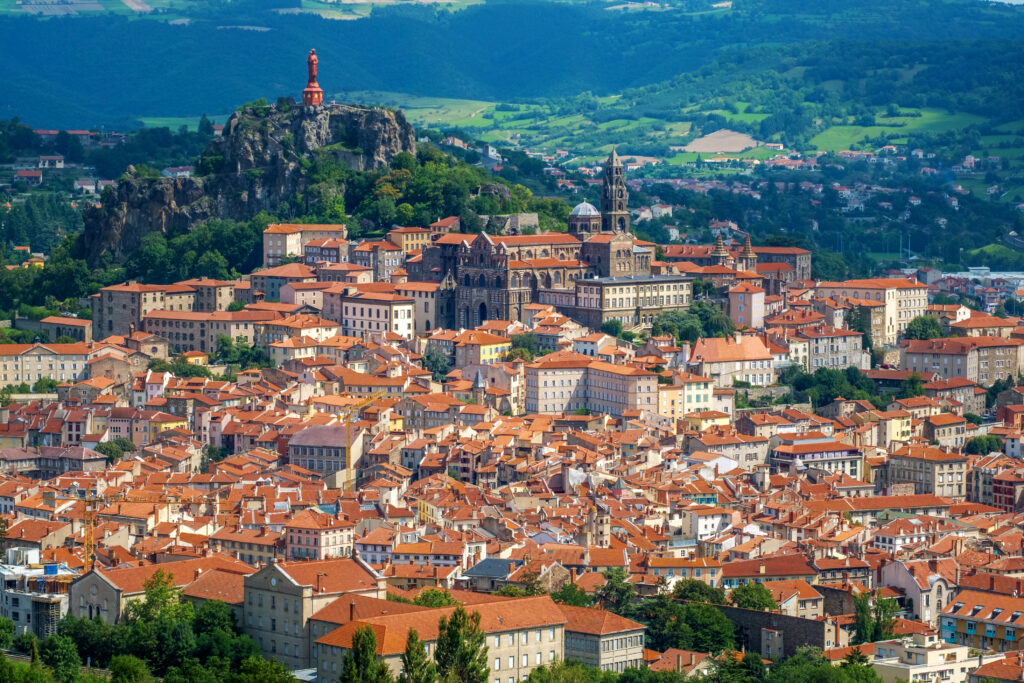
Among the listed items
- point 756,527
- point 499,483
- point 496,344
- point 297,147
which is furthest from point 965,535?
point 297,147

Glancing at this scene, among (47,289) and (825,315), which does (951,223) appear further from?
(47,289)

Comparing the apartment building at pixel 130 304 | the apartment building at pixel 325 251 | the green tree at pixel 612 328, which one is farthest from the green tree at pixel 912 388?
the apartment building at pixel 130 304

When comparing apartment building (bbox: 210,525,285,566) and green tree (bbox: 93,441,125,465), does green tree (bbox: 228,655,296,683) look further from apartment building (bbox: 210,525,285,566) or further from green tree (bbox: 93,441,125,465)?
green tree (bbox: 93,441,125,465)

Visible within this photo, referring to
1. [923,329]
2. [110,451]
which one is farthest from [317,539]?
[923,329]

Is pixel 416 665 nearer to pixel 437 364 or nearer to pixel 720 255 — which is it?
pixel 437 364

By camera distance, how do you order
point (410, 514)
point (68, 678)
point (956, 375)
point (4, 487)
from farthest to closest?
point (956, 375) → point (4, 487) → point (410, 514) → point (68, 678)

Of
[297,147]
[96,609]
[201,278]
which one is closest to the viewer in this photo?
[96,609]

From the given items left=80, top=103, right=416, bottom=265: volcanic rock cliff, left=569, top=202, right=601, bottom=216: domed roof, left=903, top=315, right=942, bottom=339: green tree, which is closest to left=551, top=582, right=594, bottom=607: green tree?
left=903, top=315, right=942, bottom=339: green tree
